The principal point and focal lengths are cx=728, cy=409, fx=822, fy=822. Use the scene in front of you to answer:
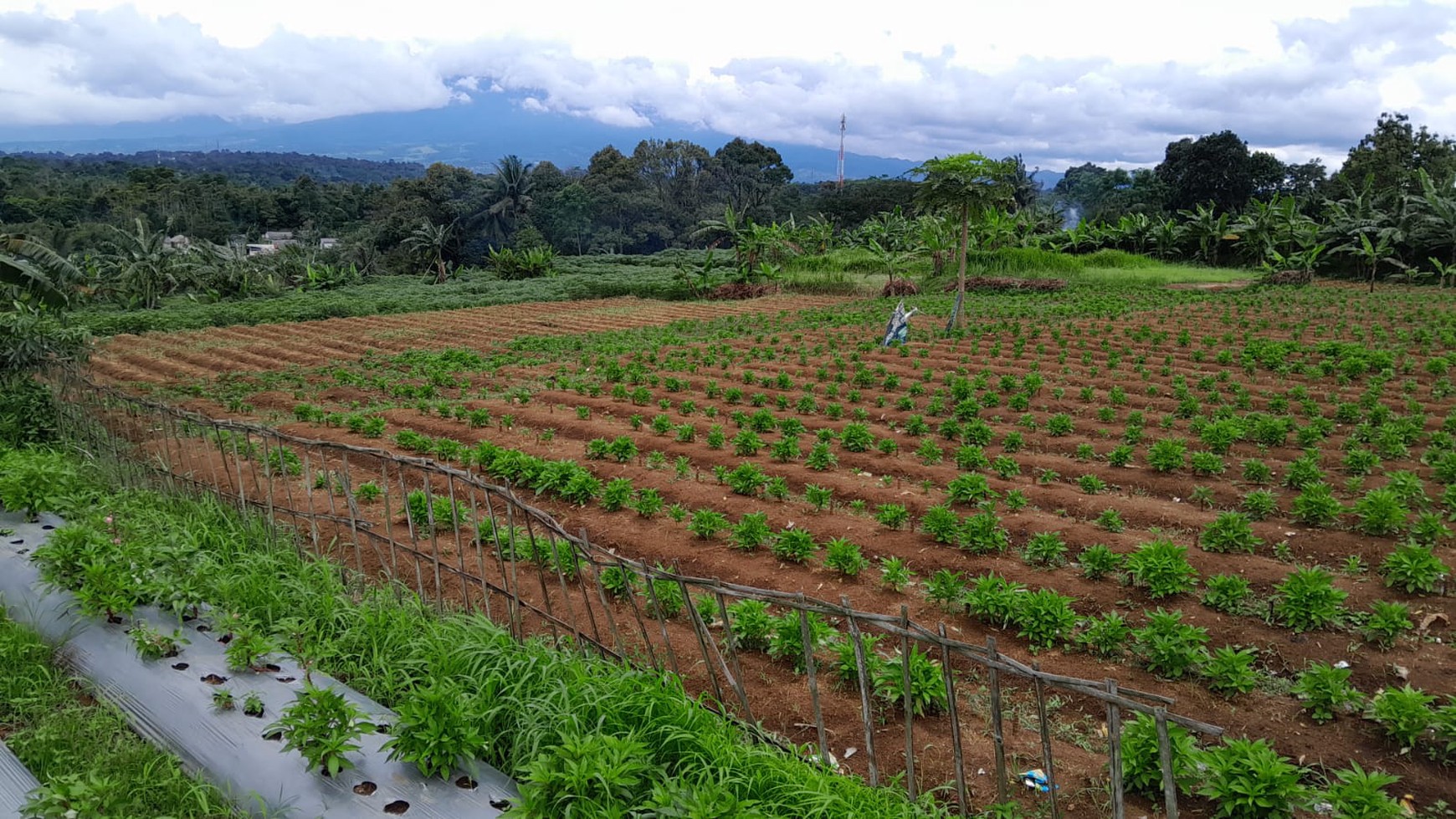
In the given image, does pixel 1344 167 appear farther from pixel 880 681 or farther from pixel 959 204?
pixel 880 681

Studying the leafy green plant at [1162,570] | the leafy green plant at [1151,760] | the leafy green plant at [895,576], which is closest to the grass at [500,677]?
the leafy green plant at [1151,760]

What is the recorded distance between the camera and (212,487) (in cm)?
668

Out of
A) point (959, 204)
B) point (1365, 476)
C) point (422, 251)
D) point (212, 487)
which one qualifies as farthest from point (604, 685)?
point (422, 251)

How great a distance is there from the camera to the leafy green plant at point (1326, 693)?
4.22m

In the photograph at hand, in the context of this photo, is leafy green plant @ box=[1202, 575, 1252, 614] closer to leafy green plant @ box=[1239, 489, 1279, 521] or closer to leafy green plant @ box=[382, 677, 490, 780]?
leafy green plant @ box=[1239, 489, 1279, 521]

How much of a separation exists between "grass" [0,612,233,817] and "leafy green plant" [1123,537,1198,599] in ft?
17.8

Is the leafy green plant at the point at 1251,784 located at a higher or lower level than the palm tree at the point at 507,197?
lower

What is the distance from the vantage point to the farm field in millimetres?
4910

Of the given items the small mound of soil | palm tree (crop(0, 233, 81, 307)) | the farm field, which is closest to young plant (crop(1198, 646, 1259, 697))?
the farm field

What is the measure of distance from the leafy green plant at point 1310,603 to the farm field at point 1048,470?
0.02 metres

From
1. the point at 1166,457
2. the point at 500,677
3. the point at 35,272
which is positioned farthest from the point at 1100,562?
the point at 35,272

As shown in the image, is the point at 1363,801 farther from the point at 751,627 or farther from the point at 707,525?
the point at 707,525

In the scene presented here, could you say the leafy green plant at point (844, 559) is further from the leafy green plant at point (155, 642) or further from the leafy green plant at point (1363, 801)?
the leafy green plant at point (155, 642)

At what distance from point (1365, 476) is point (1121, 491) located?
2.42 meters
